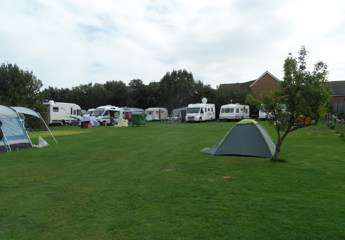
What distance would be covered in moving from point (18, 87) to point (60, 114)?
6.46 meters

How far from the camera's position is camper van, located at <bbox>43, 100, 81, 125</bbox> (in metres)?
39.9

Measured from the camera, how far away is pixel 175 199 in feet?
21.3

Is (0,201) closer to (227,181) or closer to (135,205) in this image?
(135,205)

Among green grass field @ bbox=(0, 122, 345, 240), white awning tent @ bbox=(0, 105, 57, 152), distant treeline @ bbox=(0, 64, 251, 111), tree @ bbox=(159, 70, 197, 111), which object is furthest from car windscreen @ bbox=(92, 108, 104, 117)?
green grass field @ bbox=(0, 122, 345, 240)

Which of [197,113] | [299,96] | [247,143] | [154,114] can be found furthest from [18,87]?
[299,96]

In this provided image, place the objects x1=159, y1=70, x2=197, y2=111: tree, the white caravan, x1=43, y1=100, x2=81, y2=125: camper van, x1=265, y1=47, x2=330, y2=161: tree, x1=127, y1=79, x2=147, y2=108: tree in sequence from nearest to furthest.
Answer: x1=265, y1=47, x2=330, y2=161: tree < x1=43, y1=100, x2=81, y2=125: camper van < the white caravan < x1=159, y1=70, x2=197, y2=111: tree < x1=127, y1=79, x2=147, y2=108: tree

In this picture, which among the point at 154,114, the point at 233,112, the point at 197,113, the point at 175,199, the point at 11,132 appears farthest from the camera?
the point at 154,114

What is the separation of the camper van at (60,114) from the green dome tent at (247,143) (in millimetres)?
30605

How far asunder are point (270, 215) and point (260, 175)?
3.12 meters

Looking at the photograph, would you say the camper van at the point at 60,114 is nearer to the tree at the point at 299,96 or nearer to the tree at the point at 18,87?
the tree at the point at 18,87

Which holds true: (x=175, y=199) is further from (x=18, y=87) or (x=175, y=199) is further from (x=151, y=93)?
(x=151, y=93)

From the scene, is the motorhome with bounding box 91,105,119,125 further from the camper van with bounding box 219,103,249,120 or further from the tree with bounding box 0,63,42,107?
the camper van with bounding box 219,103,249,120

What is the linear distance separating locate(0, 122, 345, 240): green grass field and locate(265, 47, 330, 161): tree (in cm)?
119

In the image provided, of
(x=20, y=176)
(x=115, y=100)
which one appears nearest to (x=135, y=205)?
(x=20, y=176)
